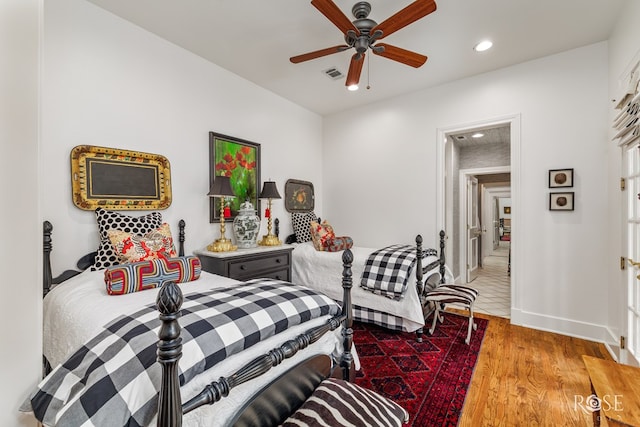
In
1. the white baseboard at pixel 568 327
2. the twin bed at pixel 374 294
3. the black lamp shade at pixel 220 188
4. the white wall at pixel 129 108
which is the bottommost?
the white baseboard at pixel 568 327

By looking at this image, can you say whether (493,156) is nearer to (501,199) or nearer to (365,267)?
(365,267)

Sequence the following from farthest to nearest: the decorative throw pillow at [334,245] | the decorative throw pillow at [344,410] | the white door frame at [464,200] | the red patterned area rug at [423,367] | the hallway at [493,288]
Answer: the white door frame at [464,200], the hallway at [493,288], the decorative throw pillow at [334,245], the red patterned area rug at [423,367], the decorative throw pillow at [344,410]

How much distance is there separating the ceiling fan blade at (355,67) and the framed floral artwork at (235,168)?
1518 mm

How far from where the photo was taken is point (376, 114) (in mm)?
4309

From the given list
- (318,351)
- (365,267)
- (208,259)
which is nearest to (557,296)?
(365,267)

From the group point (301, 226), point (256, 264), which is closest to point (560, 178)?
point (301, 226)

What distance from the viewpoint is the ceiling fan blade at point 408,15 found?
182 cm

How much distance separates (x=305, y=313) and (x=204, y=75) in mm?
2901

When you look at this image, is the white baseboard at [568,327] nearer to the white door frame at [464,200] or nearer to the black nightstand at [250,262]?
the white door frame at [464,200]

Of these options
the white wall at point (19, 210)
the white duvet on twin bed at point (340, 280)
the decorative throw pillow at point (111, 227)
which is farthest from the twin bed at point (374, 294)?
the white wall at point (19, 210)

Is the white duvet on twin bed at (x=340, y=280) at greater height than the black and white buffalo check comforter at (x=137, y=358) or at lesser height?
lesser

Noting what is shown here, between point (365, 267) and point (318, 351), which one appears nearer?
point (318, 351)

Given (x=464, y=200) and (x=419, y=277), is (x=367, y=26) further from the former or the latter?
(x=464, y=200)

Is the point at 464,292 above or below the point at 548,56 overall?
below
